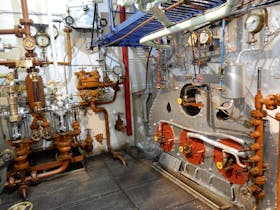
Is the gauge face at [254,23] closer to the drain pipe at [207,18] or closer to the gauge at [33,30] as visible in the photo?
the drain pipe at [207,18]

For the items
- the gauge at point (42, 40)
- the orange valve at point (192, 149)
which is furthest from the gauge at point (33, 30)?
the orange valve at point (192, 149)

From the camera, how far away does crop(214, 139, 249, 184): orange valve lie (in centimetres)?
194

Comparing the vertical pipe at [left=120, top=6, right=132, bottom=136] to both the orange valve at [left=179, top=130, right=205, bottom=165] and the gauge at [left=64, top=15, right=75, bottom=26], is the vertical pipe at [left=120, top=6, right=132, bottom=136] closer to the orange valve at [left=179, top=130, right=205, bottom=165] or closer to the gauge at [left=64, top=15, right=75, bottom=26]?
the gauge at [left=64, top=15, right=75, bottom=26]

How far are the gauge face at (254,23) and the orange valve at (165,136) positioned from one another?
5.53 feet

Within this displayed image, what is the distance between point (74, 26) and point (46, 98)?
1.21 meters

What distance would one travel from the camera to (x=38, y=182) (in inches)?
111

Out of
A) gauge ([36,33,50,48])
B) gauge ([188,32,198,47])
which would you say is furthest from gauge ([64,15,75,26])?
gauge ([188,32,198,47])

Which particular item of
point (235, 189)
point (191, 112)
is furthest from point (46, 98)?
point (235, 189)

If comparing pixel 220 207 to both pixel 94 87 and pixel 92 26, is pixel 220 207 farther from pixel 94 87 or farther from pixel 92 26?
pixel 92 26

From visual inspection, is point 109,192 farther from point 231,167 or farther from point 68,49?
point 68,49

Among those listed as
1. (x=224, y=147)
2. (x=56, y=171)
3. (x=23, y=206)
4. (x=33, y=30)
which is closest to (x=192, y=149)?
(x=224, y=147)

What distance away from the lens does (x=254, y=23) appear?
164cm

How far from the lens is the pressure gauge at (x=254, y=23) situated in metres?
1.62

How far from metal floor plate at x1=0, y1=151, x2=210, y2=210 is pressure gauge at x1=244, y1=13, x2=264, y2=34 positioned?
1.75 meters
